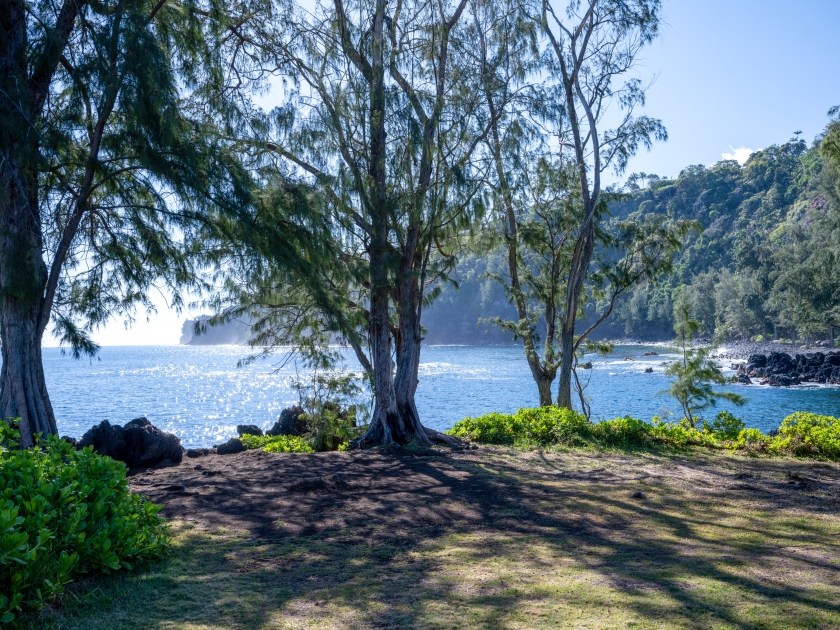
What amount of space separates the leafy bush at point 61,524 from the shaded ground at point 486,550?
0.16m

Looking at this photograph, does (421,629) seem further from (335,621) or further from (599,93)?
(599,93)

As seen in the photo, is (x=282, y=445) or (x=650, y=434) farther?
(x=282, y=445)

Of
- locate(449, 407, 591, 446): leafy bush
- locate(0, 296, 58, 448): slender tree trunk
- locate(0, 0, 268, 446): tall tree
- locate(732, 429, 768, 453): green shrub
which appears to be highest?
locate(0, 0, 268, 446): tall tree

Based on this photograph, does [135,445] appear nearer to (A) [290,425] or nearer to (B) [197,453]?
(B) [197,453]

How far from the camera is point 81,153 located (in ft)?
25.3

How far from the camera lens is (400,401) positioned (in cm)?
1053

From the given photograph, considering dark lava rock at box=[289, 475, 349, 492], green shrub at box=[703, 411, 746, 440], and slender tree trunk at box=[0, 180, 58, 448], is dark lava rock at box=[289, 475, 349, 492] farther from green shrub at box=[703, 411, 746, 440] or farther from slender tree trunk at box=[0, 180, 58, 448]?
green shrub at box=[703, 411, 746, 440]

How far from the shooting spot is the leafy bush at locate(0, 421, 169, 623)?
2.91 m

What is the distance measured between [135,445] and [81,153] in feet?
15.0

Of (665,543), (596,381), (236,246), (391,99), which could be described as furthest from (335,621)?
(596,381)

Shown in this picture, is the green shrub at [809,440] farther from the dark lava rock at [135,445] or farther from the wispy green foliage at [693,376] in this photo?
the dark lava rock at [135,445]

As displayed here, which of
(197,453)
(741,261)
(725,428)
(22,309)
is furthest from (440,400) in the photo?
(741,261)

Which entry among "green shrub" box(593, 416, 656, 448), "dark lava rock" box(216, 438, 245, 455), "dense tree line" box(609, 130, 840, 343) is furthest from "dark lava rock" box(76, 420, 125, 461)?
"dense tree line" box(609, 130, 840, 343)

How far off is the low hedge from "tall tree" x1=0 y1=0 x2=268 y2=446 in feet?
18.9
